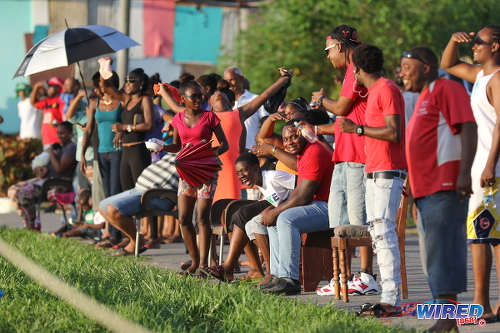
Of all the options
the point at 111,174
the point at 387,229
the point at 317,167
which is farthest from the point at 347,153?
the point at 111,174

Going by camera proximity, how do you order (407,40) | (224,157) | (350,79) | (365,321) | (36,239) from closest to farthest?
(365,321)
(350,79)
(224,157)
(36,239)
(407,40)

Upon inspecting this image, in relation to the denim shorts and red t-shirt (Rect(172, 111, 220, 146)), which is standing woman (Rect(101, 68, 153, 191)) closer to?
the denim shorts

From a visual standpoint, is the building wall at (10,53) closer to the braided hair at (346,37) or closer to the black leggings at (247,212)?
the black leggings at (247,212)

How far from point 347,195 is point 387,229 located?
1.06 metres

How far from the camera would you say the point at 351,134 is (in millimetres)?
7539

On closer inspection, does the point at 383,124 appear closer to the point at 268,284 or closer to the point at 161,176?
the point at 268,284

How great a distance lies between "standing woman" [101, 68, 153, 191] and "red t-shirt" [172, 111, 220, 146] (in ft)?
7.04

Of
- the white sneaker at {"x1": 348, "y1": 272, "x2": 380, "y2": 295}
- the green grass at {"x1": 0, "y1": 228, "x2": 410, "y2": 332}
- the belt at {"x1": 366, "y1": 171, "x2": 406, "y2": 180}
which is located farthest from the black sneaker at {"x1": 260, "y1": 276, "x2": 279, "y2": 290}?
the belt at {"x1": 366, "y1": 171, "x2": 406, "y2": 180}

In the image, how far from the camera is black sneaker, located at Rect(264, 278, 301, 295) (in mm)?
7766

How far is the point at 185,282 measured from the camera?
7566 mm

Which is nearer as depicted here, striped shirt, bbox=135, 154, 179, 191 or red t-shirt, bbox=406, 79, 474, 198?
red t-shirt, bbox=406, 79, 474, 198

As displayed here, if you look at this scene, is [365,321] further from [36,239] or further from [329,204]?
[36,239]

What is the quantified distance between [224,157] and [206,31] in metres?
17.3

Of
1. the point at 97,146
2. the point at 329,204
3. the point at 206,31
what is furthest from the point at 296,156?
the point at 206,31
